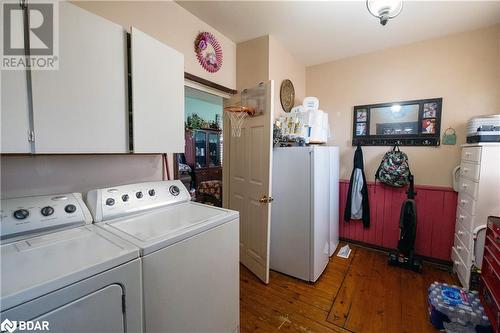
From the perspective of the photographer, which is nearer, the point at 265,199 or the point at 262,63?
the point at 265,199

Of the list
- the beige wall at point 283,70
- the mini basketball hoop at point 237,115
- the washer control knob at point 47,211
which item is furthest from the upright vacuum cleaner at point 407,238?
the washer control knob at point 47,211

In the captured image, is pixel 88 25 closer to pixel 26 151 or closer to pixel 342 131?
pixel 26 151

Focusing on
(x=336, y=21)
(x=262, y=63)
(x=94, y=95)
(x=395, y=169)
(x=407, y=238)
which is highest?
(x=336, y=21)

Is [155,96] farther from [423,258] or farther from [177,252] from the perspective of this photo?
[423,258]

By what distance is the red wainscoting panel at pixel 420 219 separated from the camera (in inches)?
96.7

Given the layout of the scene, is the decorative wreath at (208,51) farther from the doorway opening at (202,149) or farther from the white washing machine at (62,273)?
the doorway opening at (202,149)

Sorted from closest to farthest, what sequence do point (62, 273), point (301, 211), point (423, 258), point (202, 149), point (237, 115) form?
point (62, 273)
point (301, 211)
point (237, 115)
point (423, 258)
point (202, 149)

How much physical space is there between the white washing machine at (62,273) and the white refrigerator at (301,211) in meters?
1.58

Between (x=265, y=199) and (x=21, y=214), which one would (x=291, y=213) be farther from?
(x=21, y=214)

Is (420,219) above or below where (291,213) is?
below

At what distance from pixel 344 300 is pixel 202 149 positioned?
4.11 m

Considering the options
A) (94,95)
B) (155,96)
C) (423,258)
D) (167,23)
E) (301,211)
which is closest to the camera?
(94,95)

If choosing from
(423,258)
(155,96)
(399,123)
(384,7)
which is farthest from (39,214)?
(423,258)

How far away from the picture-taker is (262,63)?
2.42 metres
